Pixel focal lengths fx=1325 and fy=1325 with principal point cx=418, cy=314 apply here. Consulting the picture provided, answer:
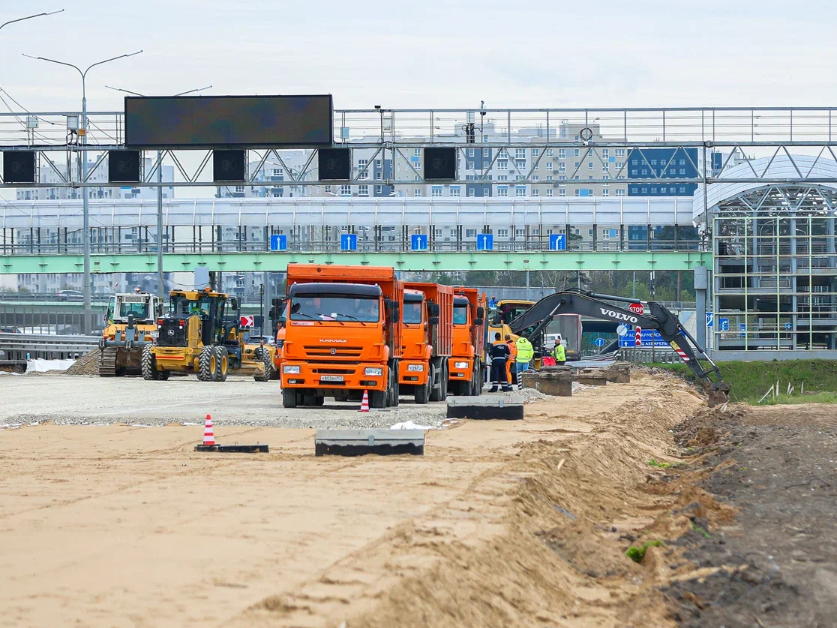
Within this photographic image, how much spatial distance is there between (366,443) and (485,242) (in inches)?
2287

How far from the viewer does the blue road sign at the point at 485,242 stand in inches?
2913

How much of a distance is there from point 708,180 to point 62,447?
96.5 feet

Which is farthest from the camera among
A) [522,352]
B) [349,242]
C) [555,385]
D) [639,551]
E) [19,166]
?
[349,242]

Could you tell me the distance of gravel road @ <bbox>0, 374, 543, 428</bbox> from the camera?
23469mm

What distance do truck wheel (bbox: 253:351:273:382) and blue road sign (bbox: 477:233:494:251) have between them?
2665cm

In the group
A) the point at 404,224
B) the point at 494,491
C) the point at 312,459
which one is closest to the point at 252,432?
the point at 312,459

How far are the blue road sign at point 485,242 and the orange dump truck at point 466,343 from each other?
118 ft

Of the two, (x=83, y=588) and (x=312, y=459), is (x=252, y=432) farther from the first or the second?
(x=83, y=588)

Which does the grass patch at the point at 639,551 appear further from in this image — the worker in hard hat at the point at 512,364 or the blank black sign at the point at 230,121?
the worker in hard hat at the point at 512,364

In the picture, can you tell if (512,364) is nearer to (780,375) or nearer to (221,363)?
(221,363)

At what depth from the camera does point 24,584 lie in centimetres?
783

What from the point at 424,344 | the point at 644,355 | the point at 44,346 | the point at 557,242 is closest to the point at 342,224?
the point at 557,242

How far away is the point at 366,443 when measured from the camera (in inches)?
648

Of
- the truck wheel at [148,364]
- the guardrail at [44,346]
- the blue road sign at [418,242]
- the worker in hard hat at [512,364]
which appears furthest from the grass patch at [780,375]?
the guardrail at [44,346]
